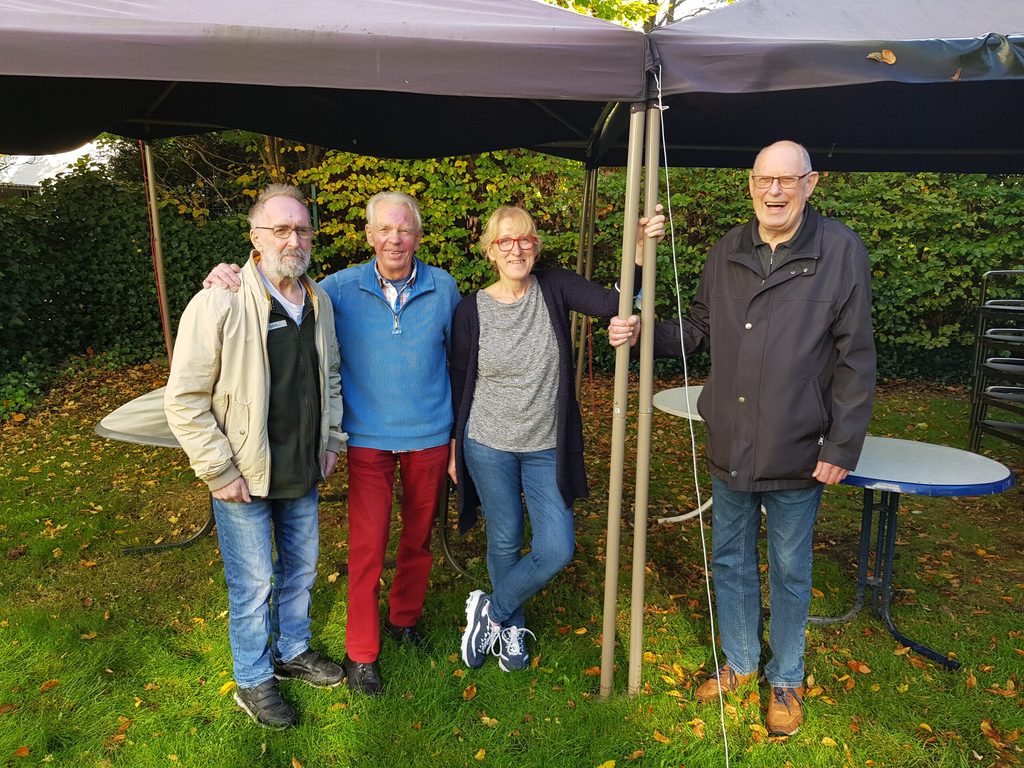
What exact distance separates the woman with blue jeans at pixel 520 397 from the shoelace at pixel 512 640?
240 mm

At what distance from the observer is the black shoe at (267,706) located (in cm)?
→ 258

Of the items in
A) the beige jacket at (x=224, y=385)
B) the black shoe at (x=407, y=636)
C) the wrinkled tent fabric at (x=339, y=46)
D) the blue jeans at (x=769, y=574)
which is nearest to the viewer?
the wrinkled tent fabric at (x=339, y=46)

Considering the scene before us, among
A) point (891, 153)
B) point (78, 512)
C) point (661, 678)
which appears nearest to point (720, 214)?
point (891, 153)

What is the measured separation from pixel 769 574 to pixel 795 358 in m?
0.79

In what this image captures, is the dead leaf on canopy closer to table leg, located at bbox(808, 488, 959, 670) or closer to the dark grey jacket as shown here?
the dark grey jacket

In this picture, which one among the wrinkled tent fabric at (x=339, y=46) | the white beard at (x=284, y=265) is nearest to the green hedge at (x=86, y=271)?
the white beard at (x=284, y=265)

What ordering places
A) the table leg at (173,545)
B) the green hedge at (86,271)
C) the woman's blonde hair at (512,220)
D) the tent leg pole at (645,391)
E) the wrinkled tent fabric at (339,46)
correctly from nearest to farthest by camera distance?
the wrinkled tent fabric at (339,46)
the tent leg pole at (645,391)
the woman's blonde hair at (512,220)
the table leg at (173,545)
the green hedge at (86,271)

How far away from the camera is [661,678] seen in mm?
2908

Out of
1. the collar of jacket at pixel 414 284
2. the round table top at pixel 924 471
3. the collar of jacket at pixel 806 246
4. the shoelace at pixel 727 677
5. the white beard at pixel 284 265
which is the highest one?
the collar of jacket at pixel 806 246

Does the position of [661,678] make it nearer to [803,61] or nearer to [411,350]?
[411,350]

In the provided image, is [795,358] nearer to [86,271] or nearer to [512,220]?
[512,220]

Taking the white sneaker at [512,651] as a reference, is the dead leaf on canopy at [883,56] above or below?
above

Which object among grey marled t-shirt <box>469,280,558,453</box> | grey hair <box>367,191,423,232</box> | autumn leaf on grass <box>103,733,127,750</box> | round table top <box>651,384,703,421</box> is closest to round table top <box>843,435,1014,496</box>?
round table top <box>651,384,703,421</box>

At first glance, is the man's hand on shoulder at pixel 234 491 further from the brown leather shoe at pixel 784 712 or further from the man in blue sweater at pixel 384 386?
the brown leather shoe at pixel 784 712
